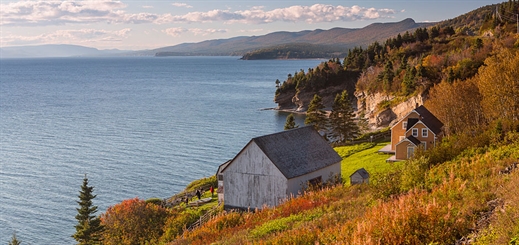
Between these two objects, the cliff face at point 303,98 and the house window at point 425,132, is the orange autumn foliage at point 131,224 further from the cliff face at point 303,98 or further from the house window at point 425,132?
the cliff face at point 303,98

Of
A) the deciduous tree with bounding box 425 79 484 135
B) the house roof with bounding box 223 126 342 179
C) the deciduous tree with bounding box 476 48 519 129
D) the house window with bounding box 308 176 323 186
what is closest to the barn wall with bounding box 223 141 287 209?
the house roof with bounding box 223 126 342 179

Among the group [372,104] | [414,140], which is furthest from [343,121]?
[372,104]

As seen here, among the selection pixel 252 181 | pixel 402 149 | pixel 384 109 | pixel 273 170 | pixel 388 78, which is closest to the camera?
pixel 273 170

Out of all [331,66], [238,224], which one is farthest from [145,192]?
[331,66]

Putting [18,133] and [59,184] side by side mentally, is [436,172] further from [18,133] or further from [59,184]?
[18,133]

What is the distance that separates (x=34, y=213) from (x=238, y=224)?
101 feet

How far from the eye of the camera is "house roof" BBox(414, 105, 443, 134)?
49.2 metres

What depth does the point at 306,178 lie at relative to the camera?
34562mm

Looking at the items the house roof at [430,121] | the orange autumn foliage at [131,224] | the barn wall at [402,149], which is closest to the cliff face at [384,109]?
the house roof at [430,121]

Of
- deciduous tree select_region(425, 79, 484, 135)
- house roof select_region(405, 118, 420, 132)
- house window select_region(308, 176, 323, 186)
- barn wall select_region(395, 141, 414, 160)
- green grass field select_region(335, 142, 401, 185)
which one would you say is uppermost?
deciduous tree select_region(425, 79, 484, 135)

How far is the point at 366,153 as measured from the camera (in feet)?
177

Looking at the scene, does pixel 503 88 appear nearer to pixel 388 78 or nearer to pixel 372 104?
pixel 388 78

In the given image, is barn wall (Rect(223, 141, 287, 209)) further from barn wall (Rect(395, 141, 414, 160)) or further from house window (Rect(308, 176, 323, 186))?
barn wall (Rect(395, 141, 414, 160))

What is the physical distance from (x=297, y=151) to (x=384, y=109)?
168ft
